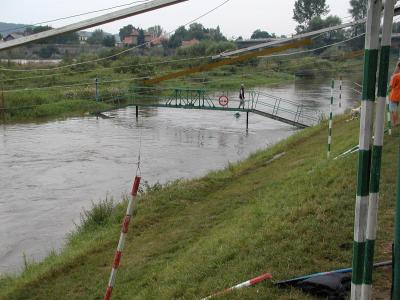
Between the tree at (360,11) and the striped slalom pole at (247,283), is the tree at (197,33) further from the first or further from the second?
the striped slalom pole at (247,283)

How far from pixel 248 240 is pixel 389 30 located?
3.65 m

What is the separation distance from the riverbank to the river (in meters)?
1.76

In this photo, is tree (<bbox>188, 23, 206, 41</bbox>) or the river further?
tree (<bbox>188, 23, 206, 41</bbox>)

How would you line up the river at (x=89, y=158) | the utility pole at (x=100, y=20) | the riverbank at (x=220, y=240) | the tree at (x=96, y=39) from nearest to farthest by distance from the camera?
1. the utility pole at (x=100, y=20)
2. the riverbank at (x=220, y=240)
3. the river at (x=89, y=158)
4. the tree at (x=96, y=39)

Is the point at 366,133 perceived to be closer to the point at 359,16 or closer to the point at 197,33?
the point at 359,16

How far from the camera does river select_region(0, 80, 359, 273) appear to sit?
11.9 m

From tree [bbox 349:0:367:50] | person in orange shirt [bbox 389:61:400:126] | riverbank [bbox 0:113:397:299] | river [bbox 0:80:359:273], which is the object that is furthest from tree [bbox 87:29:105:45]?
riverbank [bbox 0:113:397:299]

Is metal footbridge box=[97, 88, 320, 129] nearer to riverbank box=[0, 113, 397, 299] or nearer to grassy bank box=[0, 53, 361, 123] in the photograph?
grassy bank box=[0, 53, 361, 123]

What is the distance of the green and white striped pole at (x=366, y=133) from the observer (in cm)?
252

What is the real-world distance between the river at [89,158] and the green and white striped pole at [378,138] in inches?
165

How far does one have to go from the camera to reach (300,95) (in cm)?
4244

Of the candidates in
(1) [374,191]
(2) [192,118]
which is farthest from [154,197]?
(2) [192,118]

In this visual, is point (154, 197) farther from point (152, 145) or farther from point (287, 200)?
point (152, 145)

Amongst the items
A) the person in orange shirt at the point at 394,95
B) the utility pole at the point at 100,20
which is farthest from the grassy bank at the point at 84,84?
the utility pole at the point at 100,20
